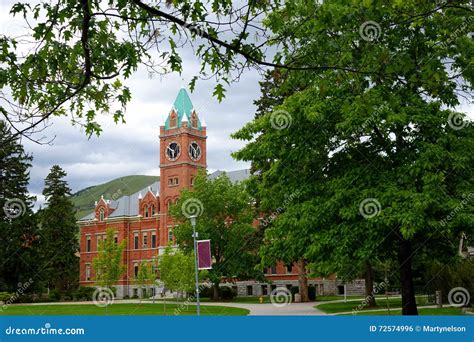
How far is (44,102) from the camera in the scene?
7789 mm

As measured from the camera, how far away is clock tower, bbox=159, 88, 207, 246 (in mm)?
70500

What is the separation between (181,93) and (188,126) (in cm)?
472

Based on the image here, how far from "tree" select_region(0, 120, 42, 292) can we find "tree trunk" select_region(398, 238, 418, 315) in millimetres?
39444

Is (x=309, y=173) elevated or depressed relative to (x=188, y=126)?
depressed

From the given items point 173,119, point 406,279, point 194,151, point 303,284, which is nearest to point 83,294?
point 194,151

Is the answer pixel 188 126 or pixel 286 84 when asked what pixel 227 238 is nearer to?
pixel 188 126

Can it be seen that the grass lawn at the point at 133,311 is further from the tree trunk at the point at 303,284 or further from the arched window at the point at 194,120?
the arched window at the point at 194,120

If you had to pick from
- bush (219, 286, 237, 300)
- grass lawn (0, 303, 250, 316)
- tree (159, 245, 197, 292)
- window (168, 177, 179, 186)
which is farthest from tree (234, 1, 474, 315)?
window (168, 177, 179, 186)

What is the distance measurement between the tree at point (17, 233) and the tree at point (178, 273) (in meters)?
21.3

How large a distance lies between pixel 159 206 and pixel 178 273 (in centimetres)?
3969

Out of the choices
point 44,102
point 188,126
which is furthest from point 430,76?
point 188,126

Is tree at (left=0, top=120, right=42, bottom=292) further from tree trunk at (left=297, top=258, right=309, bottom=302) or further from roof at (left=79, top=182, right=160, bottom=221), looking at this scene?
tree trunk at (left=297, top=258, right=309, bottom=302)

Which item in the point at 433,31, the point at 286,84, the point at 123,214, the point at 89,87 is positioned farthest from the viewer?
the point at 123,214

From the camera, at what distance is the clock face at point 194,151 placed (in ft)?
235
